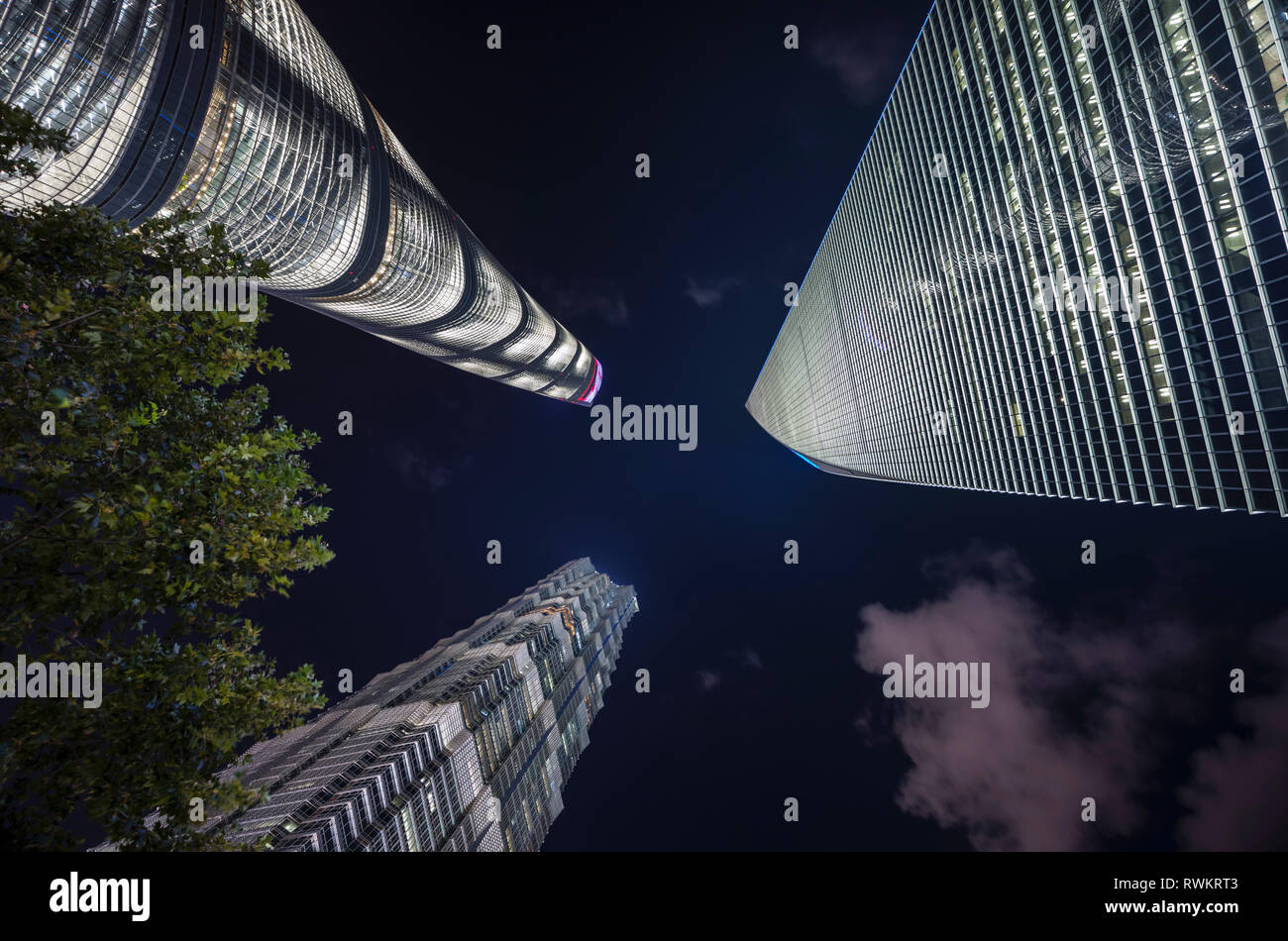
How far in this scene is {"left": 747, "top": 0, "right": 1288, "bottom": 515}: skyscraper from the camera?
116 feet

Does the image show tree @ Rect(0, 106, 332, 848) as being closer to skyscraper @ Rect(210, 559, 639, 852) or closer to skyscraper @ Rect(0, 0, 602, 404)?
skyscraper @ Rect(0, 0, 602, 404)

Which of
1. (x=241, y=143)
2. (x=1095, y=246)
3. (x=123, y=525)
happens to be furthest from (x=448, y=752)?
(x=1095, y=246)

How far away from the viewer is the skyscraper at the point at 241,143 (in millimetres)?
27641

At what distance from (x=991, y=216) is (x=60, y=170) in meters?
84.8

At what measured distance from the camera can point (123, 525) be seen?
9641mm

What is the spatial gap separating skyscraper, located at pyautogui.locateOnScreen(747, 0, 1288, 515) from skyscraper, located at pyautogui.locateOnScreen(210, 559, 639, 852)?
99735 mm

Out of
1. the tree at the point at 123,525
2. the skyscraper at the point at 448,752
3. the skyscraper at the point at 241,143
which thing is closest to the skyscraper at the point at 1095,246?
the tree at the point at 123,525

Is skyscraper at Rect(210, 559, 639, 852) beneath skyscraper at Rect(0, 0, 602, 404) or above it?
beneath

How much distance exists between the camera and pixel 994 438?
237ft

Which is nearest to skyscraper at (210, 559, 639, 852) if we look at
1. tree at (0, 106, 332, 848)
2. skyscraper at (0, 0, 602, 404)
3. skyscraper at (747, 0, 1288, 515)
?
skyscraper at (0, 0, 602, 404)

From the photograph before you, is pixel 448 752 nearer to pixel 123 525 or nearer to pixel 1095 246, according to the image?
pixel 123 525

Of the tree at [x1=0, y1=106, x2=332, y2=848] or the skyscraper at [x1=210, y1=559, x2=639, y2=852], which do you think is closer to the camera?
the tree at [x1=0, y1=106, x2=332, y2=848]

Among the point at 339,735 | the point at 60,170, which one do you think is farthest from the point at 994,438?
the point at 339,735
